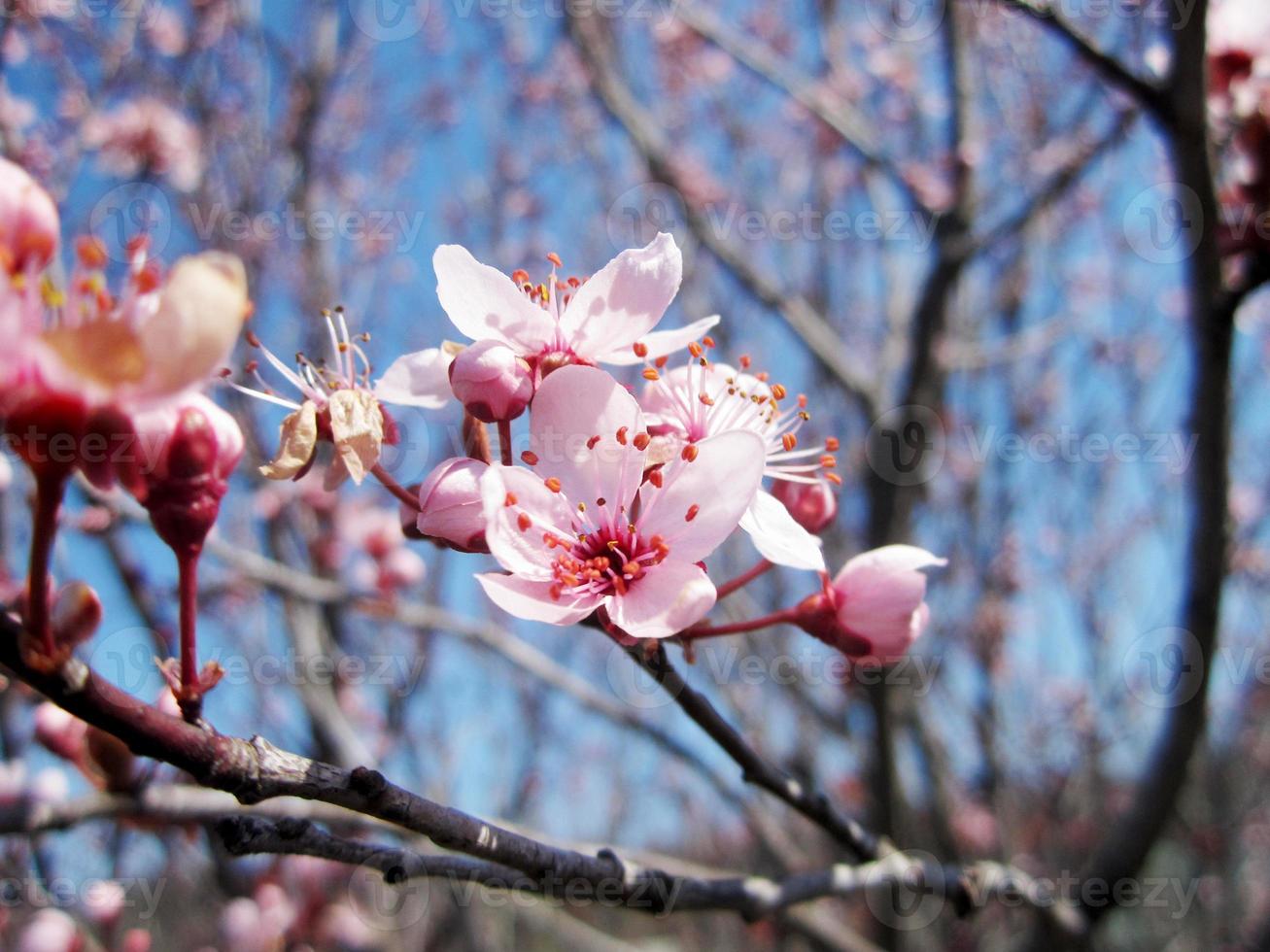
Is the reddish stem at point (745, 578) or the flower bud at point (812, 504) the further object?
the flower bud at point (812, 504)

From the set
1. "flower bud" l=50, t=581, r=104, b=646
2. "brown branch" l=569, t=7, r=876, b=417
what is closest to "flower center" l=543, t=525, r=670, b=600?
"flower bud" l=50, t=581, r=104, b=646

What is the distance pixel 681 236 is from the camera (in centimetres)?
462

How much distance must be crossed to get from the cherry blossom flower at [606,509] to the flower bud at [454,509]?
0.11 ft

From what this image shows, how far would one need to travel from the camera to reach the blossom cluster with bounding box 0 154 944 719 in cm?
71

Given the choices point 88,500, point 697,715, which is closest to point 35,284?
point 697,715

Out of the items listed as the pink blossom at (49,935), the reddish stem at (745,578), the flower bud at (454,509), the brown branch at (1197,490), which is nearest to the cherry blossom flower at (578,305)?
the flower bud at (454,509)

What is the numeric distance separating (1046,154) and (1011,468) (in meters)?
1.62

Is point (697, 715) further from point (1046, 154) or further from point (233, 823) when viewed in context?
point (1046, 154)

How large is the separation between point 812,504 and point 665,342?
33 centimetres

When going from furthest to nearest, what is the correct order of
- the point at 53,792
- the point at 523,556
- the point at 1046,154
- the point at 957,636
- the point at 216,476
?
1. the point at 957,636
2. the point at 1046,154
3. the point at 53,792
4. the point at 523,556
5. the point at 216,476

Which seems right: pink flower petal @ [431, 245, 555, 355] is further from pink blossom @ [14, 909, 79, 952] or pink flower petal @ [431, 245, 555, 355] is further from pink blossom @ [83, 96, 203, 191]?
pink blossom @ [83, 96, 203, 191]

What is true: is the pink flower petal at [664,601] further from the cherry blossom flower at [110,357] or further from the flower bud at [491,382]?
the cherry blossom flower at [110,357]

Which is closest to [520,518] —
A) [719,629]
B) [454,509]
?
[454,509]

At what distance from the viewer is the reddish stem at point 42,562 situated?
28.6 inches
